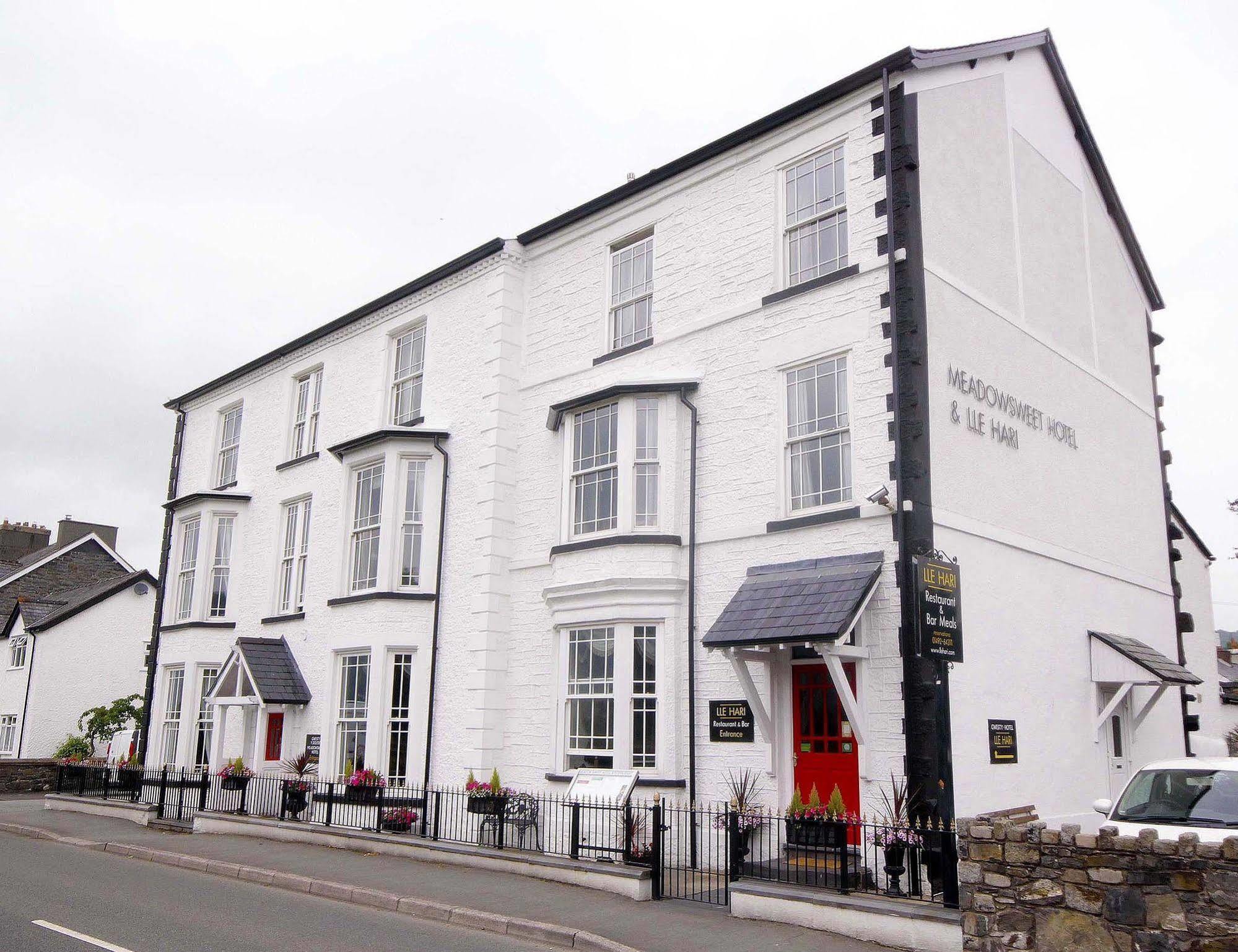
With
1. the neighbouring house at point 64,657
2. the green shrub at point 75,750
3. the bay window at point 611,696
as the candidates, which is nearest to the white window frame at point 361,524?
the bay window at point 611,696

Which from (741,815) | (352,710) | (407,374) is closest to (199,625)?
(352,710)

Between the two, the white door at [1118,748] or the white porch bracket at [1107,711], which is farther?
the white door at [1118,748]

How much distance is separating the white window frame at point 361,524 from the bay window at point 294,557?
217 cm

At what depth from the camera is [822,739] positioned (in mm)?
13227

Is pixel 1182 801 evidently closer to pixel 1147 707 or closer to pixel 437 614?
pixel 1147 707

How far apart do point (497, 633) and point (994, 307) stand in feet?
30.3

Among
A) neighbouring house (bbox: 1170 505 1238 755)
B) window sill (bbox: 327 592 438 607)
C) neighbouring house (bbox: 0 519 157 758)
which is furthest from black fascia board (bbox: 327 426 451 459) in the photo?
neighbouring house (bbox: 0 519 157 758)

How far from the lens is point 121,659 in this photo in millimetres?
36375

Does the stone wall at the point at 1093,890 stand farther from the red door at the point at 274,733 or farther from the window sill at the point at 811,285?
the red door at the point at 274,733

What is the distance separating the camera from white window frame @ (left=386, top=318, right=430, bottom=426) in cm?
2036

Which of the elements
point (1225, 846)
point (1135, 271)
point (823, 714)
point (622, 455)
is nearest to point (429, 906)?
point (823, 714)

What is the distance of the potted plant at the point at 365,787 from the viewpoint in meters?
17.5

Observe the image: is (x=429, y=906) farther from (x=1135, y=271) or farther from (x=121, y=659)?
(x=121, y=659)

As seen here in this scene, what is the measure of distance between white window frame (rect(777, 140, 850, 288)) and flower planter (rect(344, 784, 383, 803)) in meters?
10.6
